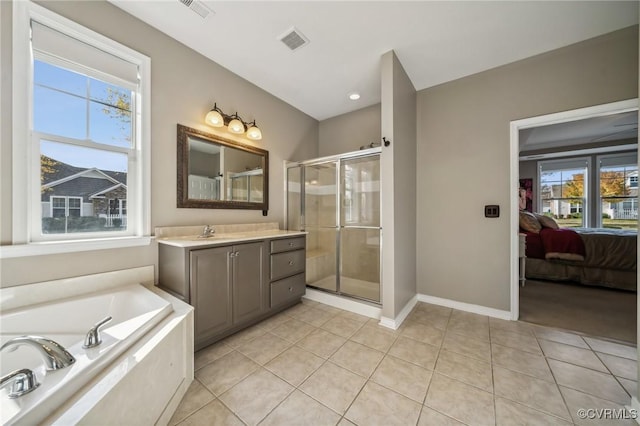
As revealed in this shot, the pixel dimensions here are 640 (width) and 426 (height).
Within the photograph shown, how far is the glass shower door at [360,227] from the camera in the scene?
2779 mm

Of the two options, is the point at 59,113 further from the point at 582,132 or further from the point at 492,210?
the point at 582,132

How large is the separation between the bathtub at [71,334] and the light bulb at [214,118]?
64.7 inches

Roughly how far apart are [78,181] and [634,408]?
3.83 metres

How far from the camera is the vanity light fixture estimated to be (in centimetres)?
232

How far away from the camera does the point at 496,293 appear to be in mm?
2443

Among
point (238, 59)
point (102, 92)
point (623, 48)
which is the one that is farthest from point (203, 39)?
point (623, 48)

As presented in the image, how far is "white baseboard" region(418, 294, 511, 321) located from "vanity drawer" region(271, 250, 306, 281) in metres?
1.61

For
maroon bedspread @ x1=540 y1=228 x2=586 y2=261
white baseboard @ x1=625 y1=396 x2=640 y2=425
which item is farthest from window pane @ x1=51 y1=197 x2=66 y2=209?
maroon bedspread @ x1=540 y1=228 x2=586 y2=261

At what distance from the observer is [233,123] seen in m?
2.50

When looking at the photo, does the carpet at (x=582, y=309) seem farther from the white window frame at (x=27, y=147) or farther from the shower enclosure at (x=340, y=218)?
the white window frame at (x=27, y=147)

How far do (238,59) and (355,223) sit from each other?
2280mm

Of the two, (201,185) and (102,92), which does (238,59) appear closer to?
(102,92)

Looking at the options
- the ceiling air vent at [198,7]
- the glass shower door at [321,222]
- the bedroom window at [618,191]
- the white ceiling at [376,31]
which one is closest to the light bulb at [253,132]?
the white ceiling at [376,31]

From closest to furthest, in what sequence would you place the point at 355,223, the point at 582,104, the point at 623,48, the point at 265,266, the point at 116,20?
1. the point at 116,20
2. the point at 623,48
3. the point at 582,104
4. the point at 265,266
5. the point at 355,223
